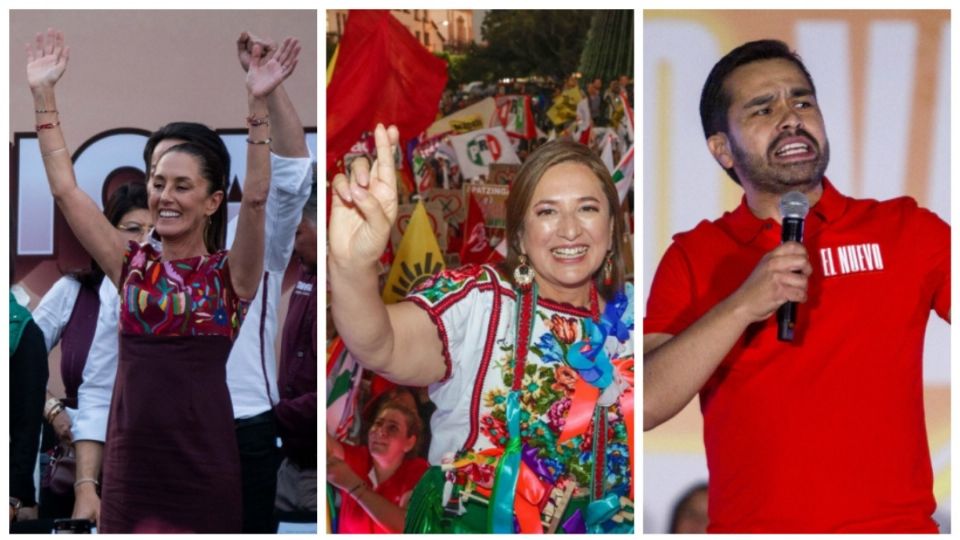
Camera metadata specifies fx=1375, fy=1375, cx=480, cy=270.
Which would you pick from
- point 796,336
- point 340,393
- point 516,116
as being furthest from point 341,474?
point 796,336

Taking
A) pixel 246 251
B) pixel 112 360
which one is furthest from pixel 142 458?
pixel 246 251

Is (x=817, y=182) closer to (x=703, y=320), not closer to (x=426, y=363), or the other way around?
(x=703, y=320)

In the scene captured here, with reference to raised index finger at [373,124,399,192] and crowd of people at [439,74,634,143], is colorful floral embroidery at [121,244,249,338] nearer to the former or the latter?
raised index finger at [373,124,399,192]

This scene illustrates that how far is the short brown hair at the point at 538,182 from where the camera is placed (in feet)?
15.5

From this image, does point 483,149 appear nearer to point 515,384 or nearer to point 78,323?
point 515,384

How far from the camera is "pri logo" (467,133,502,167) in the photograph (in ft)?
15.8

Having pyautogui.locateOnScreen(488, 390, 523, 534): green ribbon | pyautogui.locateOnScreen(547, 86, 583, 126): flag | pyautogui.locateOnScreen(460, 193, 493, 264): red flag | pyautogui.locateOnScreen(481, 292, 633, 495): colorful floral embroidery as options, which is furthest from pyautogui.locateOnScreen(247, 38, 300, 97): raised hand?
pyautogui.locateOnScreen(488, 390, 523, 534): green ribbon

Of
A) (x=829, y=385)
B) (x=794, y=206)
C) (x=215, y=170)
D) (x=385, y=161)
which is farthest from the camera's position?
(x=215, y=170)

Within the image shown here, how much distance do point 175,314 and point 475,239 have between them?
3.45 feet

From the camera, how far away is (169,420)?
466cm

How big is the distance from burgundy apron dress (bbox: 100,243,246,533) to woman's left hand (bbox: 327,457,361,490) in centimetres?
32

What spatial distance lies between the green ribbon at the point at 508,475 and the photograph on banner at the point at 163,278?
2.07 ft

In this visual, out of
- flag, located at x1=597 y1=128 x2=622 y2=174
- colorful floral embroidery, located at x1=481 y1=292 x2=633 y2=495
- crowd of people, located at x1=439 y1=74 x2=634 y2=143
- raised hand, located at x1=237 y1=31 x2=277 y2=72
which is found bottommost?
Answer: colorful floral embroidery, located at x1=481 y1=292 x2=633 y2=495

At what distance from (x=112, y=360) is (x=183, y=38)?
114cm
